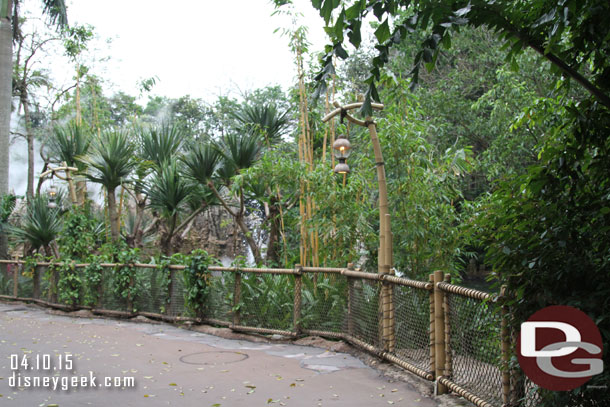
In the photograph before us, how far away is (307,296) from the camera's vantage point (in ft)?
28.0

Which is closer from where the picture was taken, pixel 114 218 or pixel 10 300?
pixel 114 218

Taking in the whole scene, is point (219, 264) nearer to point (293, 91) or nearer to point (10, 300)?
point (293, 91)

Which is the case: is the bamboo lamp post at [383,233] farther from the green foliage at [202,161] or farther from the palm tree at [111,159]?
the palm tree at [111,159]

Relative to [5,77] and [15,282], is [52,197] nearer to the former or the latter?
[15,282]

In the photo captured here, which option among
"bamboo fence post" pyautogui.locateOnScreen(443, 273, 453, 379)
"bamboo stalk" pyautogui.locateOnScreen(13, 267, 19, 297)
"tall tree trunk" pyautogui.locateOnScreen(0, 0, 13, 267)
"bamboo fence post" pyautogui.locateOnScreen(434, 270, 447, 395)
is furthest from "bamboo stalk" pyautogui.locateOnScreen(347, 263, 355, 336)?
"tall tree trunk" pyautogui.locateOnScreen(0, 0, 13, 267)

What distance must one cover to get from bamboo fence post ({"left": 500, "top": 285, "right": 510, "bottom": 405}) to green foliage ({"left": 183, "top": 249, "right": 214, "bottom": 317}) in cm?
659

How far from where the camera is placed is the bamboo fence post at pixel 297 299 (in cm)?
830

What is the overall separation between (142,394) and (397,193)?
13.8 feet

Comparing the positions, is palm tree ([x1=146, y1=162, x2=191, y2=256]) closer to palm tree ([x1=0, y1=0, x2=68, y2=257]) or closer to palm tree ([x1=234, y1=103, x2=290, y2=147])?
palm tree ([x1=234, y1=103, x2=290, y2=147])

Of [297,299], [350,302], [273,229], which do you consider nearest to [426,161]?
[350,302]

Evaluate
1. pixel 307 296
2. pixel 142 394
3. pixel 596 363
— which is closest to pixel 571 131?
pixel 596 363

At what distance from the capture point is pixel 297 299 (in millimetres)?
8352

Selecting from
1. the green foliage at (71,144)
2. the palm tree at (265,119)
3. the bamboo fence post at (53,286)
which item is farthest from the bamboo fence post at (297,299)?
the green foliage at (71,144)

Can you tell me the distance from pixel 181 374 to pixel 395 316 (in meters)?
2.43
